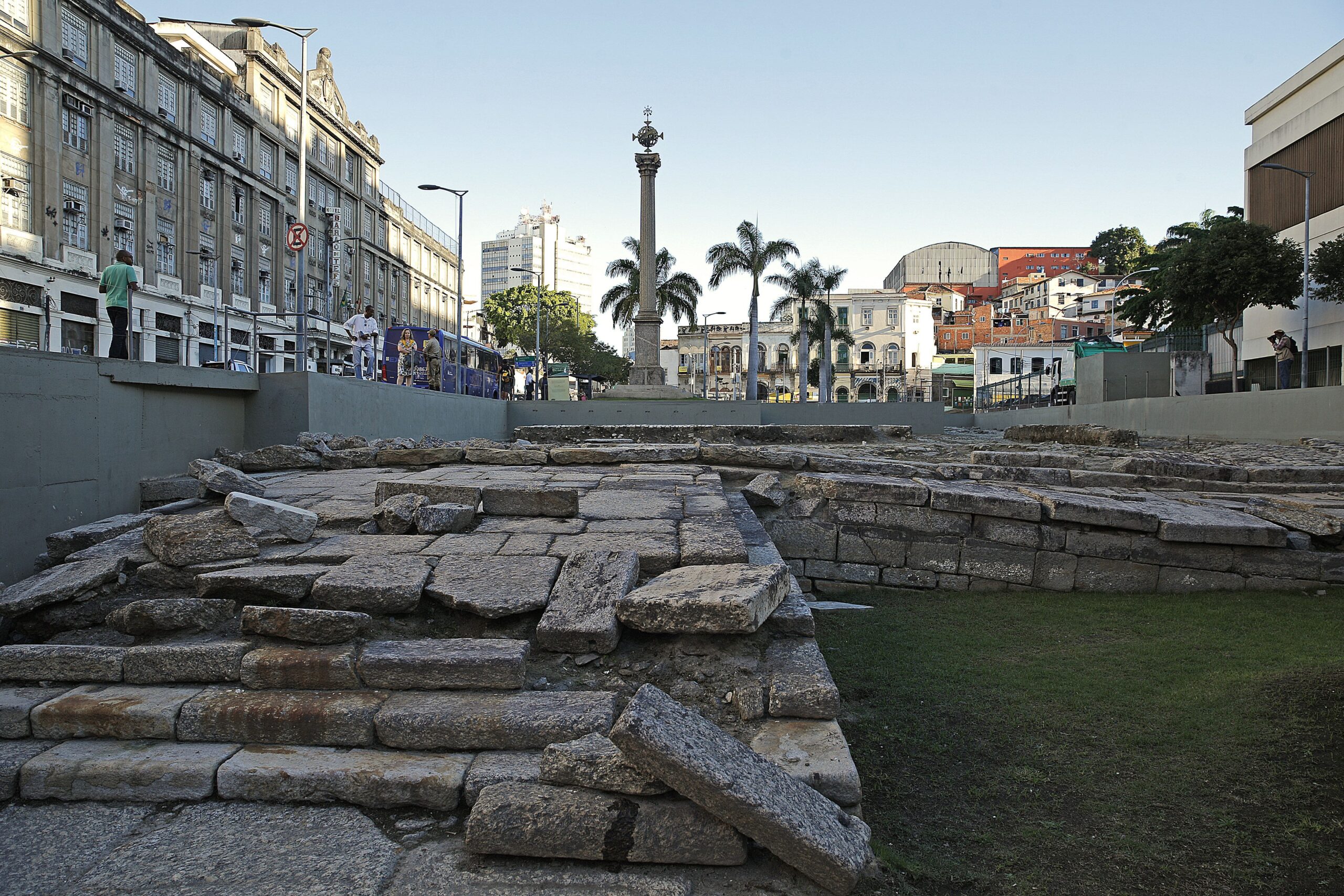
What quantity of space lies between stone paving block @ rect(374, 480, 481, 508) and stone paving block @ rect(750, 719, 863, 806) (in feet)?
9.17

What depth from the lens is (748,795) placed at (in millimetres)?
2262

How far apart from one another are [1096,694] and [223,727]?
142 inches

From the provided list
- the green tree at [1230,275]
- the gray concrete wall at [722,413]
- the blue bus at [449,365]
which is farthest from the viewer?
the green tree at [1230,275]

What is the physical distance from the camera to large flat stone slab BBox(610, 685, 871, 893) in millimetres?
2238

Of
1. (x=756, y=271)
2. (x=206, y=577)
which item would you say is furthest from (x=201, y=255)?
(x=206, y=577)

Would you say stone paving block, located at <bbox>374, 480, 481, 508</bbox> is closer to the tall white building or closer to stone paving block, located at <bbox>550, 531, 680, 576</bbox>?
stone paving block, located at <bbox>550, 531, 680, 576</bbox>

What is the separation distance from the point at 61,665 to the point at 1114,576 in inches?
240

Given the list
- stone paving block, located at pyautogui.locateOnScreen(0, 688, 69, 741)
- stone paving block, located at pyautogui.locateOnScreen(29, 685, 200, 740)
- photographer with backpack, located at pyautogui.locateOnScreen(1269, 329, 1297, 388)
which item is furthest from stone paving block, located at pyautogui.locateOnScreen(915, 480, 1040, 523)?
photographer with backpack, located at pyautogui.locateOnScreen(1269, 329, 1297, 388)

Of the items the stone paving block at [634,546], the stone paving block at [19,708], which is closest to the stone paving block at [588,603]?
the stone paving block at [634,546]

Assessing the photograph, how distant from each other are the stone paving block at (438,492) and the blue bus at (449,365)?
35.9 feet

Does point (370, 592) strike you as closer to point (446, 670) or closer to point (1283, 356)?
point (446, 670)

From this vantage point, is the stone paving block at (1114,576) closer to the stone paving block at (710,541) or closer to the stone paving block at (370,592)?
the stone paving block at (710,541)

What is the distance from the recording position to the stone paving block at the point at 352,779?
2.62 meters

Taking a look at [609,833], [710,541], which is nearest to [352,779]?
[609,833]
